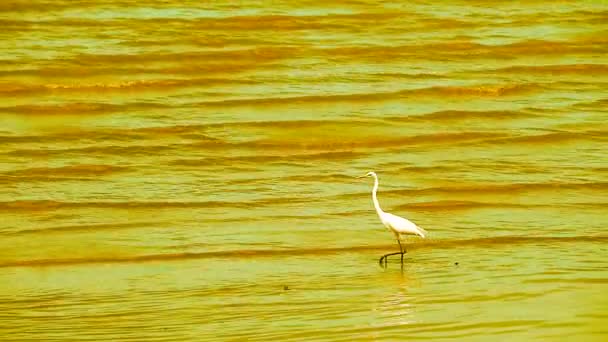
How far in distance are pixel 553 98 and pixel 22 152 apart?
210 inches

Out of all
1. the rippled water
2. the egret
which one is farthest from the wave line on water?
the egret

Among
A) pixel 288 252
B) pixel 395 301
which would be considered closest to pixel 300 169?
pixel 288 252

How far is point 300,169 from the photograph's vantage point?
1217cm

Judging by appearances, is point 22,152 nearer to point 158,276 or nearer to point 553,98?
point 158,276

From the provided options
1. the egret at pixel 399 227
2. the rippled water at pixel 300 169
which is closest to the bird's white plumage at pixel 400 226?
the egret at pixel 399 227

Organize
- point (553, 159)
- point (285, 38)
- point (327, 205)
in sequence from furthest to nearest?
point (285, 38)
point (553, 159)
point (327, 205)

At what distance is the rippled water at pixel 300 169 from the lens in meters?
7.89

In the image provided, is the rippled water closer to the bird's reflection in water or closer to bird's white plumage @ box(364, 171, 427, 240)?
the bird's reflection in water

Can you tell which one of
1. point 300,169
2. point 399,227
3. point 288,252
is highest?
point 399,227

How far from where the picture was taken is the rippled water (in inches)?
311

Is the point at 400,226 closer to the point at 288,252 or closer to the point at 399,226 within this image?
the point at 399,226

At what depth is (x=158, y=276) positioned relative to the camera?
29.3 ft

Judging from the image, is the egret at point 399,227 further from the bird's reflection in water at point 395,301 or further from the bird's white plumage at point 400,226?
the bird's reflection in water at point 395,301

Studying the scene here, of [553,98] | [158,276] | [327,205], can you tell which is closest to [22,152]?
[327,205]
